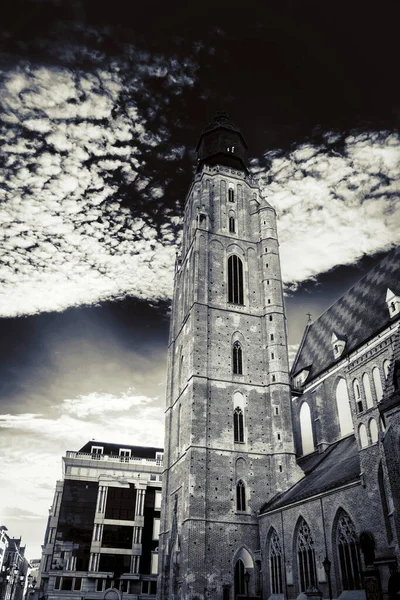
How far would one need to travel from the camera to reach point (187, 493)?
34.6m

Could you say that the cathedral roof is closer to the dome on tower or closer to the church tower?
the church tower

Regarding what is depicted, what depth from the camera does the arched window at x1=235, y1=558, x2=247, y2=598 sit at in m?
32.5

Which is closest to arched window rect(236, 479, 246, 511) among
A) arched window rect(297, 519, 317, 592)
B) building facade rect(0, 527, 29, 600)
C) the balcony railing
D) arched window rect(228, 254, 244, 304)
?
arched window rect(297, 519, 317, 592)

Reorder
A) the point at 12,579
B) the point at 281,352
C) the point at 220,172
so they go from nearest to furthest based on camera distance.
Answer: the point at 281,352, the point at 220,172, the point at 12,579

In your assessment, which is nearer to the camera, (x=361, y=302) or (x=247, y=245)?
(x=361, y=302)

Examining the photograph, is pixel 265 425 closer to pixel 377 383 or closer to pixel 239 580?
pixel 377 383

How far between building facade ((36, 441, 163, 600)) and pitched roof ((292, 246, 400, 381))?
84.9ft

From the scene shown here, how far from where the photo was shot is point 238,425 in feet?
127

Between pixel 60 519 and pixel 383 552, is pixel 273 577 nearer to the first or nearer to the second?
pixel 383 552

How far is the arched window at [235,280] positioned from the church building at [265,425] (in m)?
0.13

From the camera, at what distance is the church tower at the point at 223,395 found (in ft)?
109

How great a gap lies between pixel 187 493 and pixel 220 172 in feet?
109

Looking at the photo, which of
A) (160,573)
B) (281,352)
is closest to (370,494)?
(281,352)

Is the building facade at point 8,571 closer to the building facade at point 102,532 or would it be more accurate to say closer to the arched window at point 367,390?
the building facade at point 102,532
